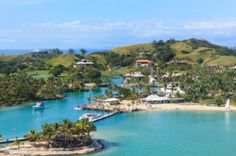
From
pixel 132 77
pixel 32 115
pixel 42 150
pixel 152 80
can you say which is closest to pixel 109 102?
pixel 32 115

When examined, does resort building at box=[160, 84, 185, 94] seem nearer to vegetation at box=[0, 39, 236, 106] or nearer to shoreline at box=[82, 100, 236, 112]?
vegetation at box=[0, 39, 236, 106]

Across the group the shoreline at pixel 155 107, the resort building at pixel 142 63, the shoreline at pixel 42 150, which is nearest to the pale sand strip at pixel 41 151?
the shoreline at pixel 42 150

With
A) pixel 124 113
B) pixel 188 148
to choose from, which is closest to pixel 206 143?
pixel 188 148

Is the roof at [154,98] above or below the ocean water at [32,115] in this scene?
above

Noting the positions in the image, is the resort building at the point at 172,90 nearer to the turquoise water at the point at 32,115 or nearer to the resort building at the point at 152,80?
the resort building at the point at 152,80

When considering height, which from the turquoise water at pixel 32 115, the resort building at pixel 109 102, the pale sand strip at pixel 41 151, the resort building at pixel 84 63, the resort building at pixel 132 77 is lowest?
the turquoise water at pixel 32 115

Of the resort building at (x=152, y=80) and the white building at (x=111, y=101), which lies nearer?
the white building at (x=111, y=101)

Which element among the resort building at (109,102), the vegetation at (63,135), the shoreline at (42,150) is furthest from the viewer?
the resort building at (109,102)

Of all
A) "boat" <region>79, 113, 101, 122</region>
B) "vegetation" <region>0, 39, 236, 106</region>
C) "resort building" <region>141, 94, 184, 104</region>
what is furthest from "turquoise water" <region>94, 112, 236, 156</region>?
"vegetation" <region>0, 39, 236, 106</region>
